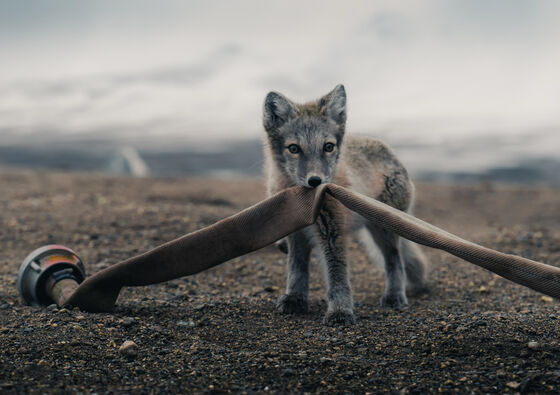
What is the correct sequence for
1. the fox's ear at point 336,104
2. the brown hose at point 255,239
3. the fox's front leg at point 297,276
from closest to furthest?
the brown hose at point 255,239
the fox's front leg at point 297,276
the fox's ear at point 336,104

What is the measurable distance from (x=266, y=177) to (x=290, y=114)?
33.1 inches

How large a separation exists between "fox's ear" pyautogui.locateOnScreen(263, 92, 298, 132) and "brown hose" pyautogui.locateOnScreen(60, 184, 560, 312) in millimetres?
1003

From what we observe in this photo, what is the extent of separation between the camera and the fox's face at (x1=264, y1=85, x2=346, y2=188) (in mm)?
3955

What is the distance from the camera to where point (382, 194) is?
4.77 m

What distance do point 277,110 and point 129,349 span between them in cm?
222

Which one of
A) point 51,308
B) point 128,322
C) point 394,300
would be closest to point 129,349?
point 128,322

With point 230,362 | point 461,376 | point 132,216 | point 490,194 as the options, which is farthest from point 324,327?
point 490,194

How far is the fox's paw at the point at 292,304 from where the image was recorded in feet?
13.6

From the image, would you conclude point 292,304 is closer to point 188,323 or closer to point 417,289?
point 188,323

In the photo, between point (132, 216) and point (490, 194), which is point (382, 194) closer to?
point (132, 216)

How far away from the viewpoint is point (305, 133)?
408 centimetres

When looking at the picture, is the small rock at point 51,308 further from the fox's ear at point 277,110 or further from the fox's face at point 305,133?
the fox's ear at point 277,110

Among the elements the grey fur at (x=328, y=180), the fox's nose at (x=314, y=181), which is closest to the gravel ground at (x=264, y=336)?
the grey fur at (x=328, y=180)

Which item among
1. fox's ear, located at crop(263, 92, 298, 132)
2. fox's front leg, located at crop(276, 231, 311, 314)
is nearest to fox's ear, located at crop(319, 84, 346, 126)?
fox's ear, located at crop(263, 92, 298, 132)
